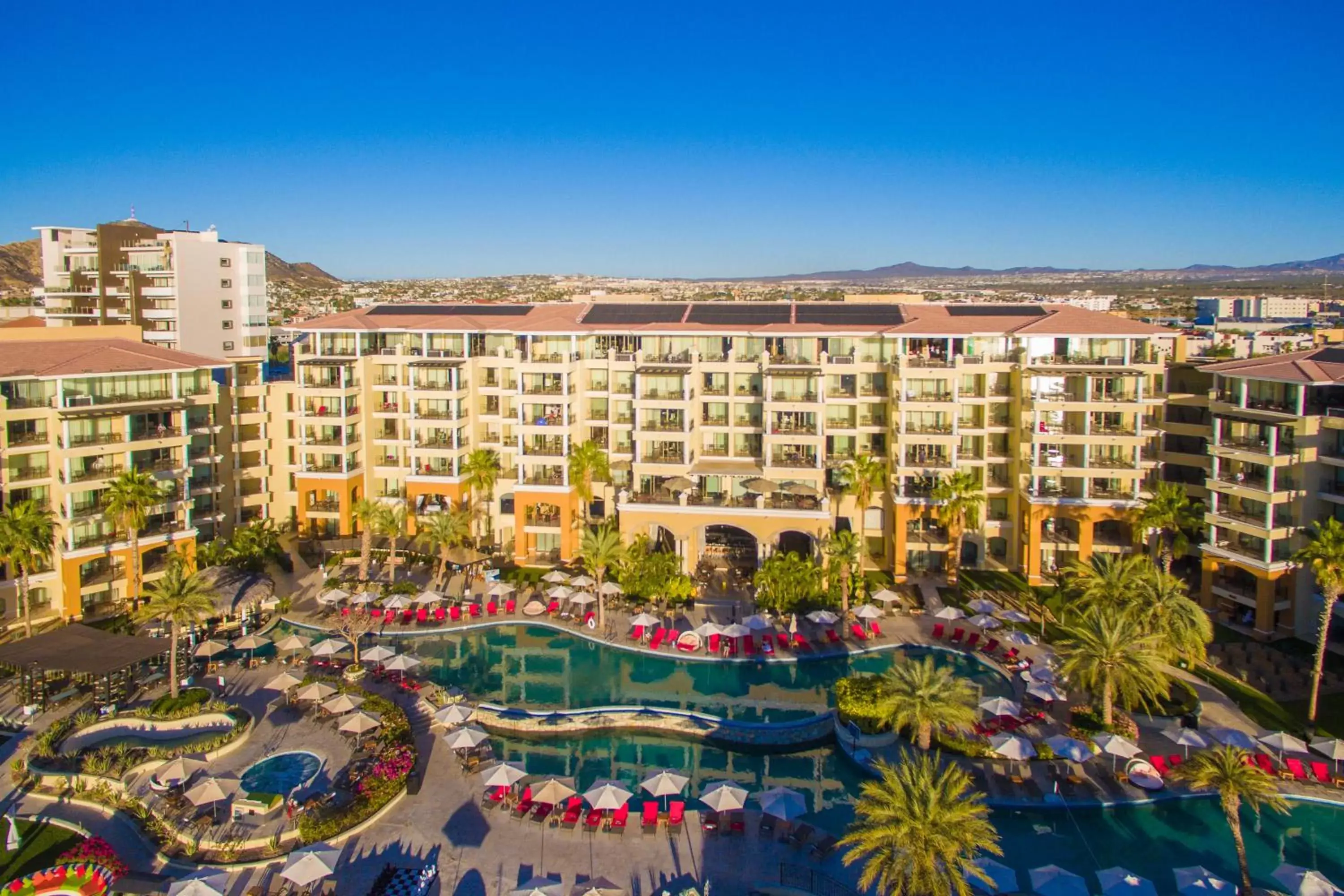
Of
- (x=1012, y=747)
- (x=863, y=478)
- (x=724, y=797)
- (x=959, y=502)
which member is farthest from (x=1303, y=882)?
(x=863, y=478)

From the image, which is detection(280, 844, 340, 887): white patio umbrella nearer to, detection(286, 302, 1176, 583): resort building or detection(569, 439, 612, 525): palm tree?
detection(286, 302, 1176, 583): resort building

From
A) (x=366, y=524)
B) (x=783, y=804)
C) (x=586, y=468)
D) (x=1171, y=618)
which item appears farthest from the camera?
(x=586, y=468)

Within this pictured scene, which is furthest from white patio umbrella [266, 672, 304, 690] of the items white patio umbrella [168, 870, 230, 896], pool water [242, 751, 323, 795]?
white patio umbrella [168, 870, 230, 896]

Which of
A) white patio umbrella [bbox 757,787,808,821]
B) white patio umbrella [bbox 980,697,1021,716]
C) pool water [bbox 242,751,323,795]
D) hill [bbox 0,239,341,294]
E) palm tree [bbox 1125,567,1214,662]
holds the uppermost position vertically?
hill [bbox 0,239,341,294]

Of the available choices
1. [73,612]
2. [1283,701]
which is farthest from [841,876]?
[73,612]

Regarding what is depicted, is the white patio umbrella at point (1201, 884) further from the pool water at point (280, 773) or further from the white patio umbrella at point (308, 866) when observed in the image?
the pool water at point (280, 773)

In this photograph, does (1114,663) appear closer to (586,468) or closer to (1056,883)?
(1056,883)

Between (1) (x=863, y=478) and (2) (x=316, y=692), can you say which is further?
(1) (x=863, y=478)
